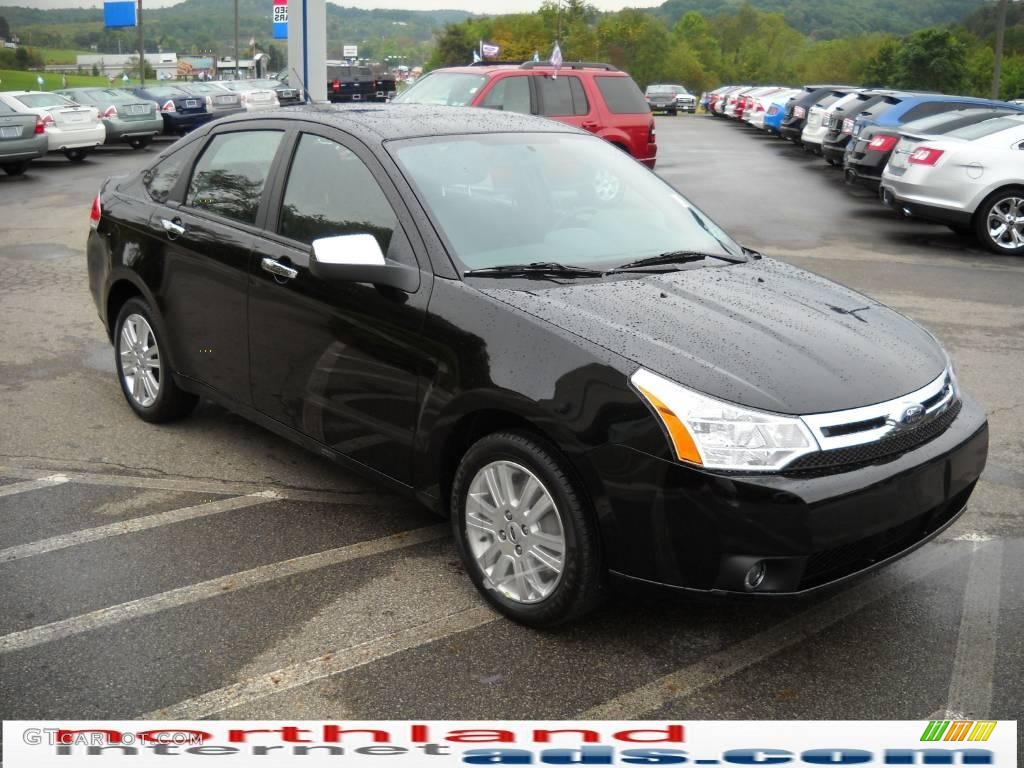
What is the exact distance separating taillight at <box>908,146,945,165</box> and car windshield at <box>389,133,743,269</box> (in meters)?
8.57

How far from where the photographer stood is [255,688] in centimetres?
342

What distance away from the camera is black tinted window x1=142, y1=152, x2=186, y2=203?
5629 millimetres

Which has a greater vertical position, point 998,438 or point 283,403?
point 283,403

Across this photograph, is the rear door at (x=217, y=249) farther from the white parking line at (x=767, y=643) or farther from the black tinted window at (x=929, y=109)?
the black tinted window at (x=929, y=109)

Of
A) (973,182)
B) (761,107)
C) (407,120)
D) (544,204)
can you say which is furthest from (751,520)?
(761,107)

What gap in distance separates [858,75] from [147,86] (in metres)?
86.8

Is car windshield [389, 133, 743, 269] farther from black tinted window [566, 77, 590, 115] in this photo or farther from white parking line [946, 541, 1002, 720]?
black tinted window [566, 77, 590, 115]

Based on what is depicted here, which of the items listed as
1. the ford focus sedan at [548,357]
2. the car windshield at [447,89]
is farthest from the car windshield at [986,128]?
the ford focus sedan at [548,357]

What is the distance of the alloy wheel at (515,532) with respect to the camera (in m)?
3.63

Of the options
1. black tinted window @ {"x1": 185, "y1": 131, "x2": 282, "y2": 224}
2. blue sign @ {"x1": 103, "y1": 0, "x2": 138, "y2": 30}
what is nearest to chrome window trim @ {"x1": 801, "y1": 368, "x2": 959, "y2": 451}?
black tinted window @ {"x1": 185, "y1": 131, "x2": 282, "y2": 224}

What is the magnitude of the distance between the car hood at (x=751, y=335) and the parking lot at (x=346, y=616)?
0.63 metres

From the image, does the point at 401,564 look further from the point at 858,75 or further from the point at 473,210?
the point at 858,75

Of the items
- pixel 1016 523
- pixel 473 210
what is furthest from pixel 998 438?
pixel 473 210

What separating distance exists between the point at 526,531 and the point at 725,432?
774mm
